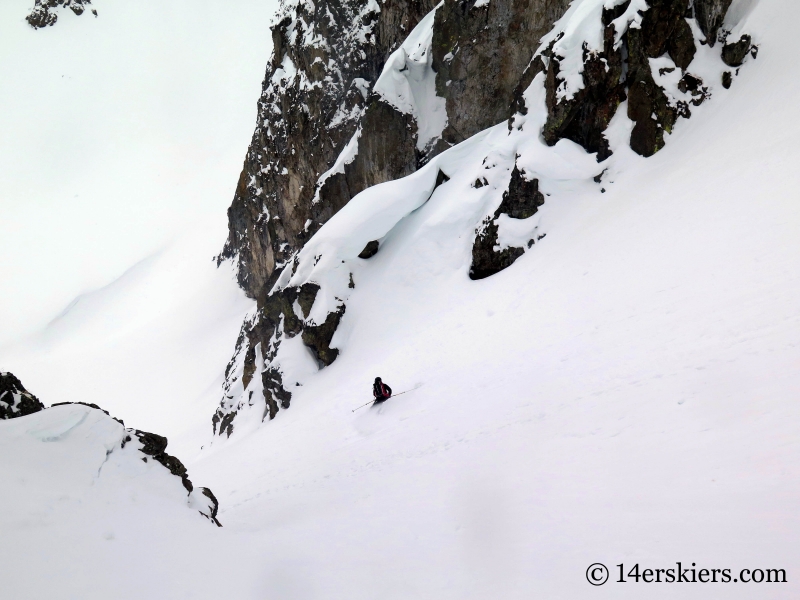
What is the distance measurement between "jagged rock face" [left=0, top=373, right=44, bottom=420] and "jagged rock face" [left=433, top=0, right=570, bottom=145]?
55.6 ft

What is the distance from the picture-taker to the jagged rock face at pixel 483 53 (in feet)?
64.8

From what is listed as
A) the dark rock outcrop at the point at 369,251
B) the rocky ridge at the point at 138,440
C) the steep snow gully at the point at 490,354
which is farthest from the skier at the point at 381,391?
the dark rock outcrop at the point at 369,251

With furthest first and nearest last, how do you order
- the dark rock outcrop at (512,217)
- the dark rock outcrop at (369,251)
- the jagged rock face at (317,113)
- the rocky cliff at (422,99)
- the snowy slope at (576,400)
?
the jagged rock face at (317,113), the dark rock outcrop at (369,251), the dark rock outcrop at (512,217), the rocky cliff at (422,99), the snowy slope at (576,400)

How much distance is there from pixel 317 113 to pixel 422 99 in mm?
7989

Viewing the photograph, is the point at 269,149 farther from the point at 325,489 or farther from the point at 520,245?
the point at 325,489

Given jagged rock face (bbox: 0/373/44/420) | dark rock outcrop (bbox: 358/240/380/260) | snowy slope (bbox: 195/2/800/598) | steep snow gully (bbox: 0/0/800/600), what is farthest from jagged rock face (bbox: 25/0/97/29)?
jagged rock face (bbox: 0/373/44/420)

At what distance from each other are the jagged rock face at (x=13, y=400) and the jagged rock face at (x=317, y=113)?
17976 mm

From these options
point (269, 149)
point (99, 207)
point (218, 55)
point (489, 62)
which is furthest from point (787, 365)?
point (218, 55)

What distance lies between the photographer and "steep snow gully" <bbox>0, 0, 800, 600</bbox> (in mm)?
4789

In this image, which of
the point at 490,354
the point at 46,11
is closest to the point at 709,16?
the point at 490,354

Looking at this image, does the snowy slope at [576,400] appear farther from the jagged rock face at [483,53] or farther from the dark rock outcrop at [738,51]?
the jagged rock face at [483,53]

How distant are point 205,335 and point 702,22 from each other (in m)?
33.8

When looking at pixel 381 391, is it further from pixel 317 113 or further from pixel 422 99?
pixel 317 113

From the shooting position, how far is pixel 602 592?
13.0ft
